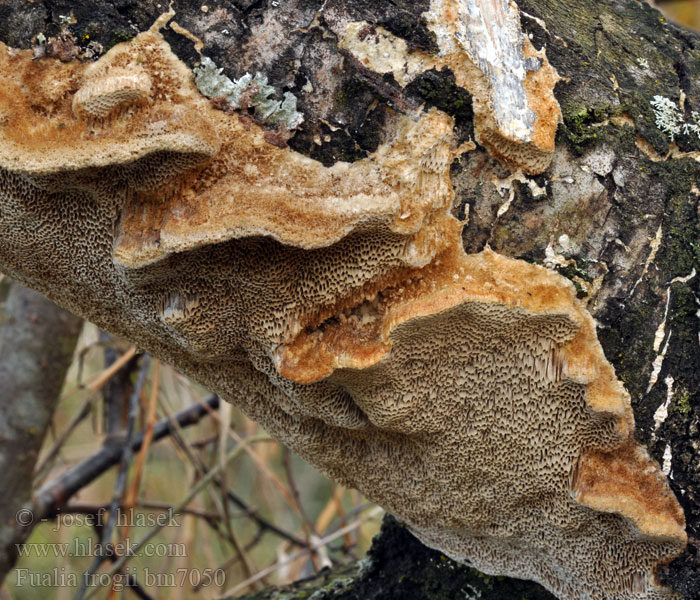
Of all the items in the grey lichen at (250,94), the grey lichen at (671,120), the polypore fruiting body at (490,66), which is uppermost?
the grey lichen at (671,120)

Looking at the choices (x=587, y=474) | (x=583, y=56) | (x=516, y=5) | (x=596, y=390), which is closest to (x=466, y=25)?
(x=516, y=5)

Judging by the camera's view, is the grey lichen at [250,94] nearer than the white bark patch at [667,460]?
Yes

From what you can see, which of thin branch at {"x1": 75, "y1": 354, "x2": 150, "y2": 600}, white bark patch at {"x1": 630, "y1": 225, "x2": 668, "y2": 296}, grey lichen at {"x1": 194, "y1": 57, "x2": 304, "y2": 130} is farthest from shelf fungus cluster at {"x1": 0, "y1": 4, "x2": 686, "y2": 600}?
thin branch at {"x1": 75, "y1": 354, "x2": 150, "y2": 600}

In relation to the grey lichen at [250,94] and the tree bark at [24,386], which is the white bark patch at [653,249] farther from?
the tree bark at [24,386]

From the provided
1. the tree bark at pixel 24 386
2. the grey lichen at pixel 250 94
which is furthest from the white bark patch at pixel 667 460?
the tree bark at pixel 24 386

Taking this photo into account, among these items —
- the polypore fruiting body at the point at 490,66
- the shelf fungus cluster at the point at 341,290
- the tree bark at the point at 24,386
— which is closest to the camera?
the shelf fungus cluster at the point at 341,290

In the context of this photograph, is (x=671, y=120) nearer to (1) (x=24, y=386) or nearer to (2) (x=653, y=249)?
(2) (x=653, y=249)

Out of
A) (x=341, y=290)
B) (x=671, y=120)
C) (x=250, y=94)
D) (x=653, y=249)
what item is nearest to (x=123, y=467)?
(x=341, y=290)

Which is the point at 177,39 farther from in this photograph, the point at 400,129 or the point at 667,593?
the point at 667,593
